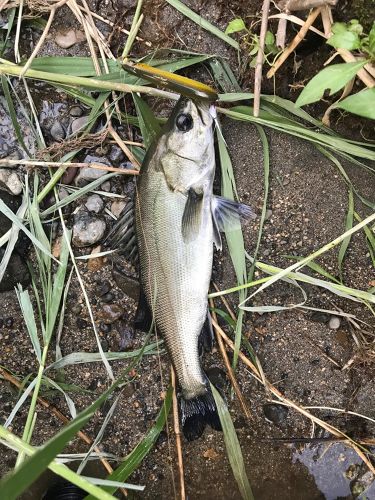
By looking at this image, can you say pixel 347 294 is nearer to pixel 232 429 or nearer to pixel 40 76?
pixel 232 429

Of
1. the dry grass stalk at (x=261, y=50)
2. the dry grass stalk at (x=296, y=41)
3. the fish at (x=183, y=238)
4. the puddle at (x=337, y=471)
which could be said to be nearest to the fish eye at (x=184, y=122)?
the fish at (x=183, y=238)

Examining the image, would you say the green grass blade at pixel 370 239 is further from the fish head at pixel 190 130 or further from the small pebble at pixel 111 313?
the small pebble at pixel 111 313

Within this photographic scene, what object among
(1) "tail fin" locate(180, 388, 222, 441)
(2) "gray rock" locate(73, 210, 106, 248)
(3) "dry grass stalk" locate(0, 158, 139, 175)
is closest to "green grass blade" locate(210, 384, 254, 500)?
(1) "tail fin" locate(180, 388, 222, 441)

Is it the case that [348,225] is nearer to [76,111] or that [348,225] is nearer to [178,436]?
[178,436]

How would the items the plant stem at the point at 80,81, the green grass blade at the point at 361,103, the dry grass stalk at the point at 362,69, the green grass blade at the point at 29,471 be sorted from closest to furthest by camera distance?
1. the green grass blade at the point at 29,471
2. the green grass blade at the point at 361,103
3. the dry grass stalk at the point at 362,69
4. the plant stem at the point at 80,81

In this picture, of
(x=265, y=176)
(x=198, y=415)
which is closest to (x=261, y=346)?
(x=198, y=415)

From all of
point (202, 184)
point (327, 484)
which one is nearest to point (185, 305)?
point (202, 184)
